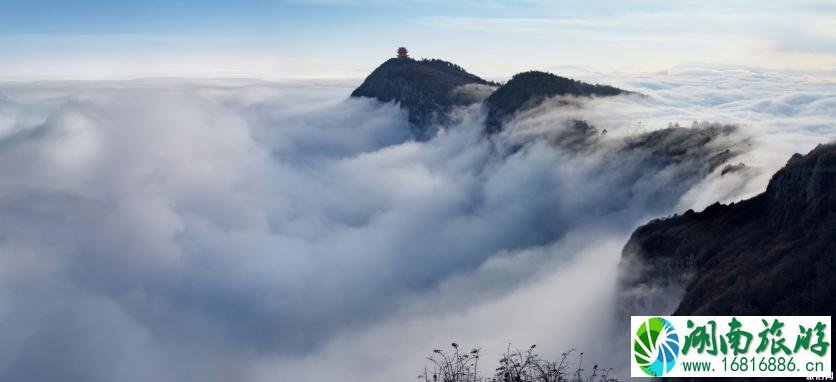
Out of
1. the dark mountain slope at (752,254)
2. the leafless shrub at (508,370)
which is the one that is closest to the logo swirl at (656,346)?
the leafless shrub at (508,370)

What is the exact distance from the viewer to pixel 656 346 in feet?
137

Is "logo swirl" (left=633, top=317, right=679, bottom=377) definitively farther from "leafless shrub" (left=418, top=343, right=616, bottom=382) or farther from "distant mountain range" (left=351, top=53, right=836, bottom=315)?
"distant mountain range" (left=351, top=53, right=836, bottom=315)

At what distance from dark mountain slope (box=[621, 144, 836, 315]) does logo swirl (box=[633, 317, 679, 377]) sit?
20468mm

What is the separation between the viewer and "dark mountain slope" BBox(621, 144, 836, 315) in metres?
57.1

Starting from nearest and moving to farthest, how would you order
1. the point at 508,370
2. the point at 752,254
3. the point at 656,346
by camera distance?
the point at 508,370, the point at 656,346, the point at 752,254

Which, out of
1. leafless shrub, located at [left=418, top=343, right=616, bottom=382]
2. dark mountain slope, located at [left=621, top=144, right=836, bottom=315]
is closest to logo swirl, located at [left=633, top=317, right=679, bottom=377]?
leafless shrub, located at [left=418, top=343, right=616, bottom=382]

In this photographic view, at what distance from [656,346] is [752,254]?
33685 millimetres

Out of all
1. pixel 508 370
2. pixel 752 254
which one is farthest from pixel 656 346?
pixel 752 254

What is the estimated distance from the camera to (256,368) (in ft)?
594

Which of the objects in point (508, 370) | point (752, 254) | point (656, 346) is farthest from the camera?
point (752, 254)

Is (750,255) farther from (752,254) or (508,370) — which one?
(508,370)

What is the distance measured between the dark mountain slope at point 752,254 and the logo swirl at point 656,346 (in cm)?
2047

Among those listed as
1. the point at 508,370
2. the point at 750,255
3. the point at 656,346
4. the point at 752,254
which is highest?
the point at 752,254

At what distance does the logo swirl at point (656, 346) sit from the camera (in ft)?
135
